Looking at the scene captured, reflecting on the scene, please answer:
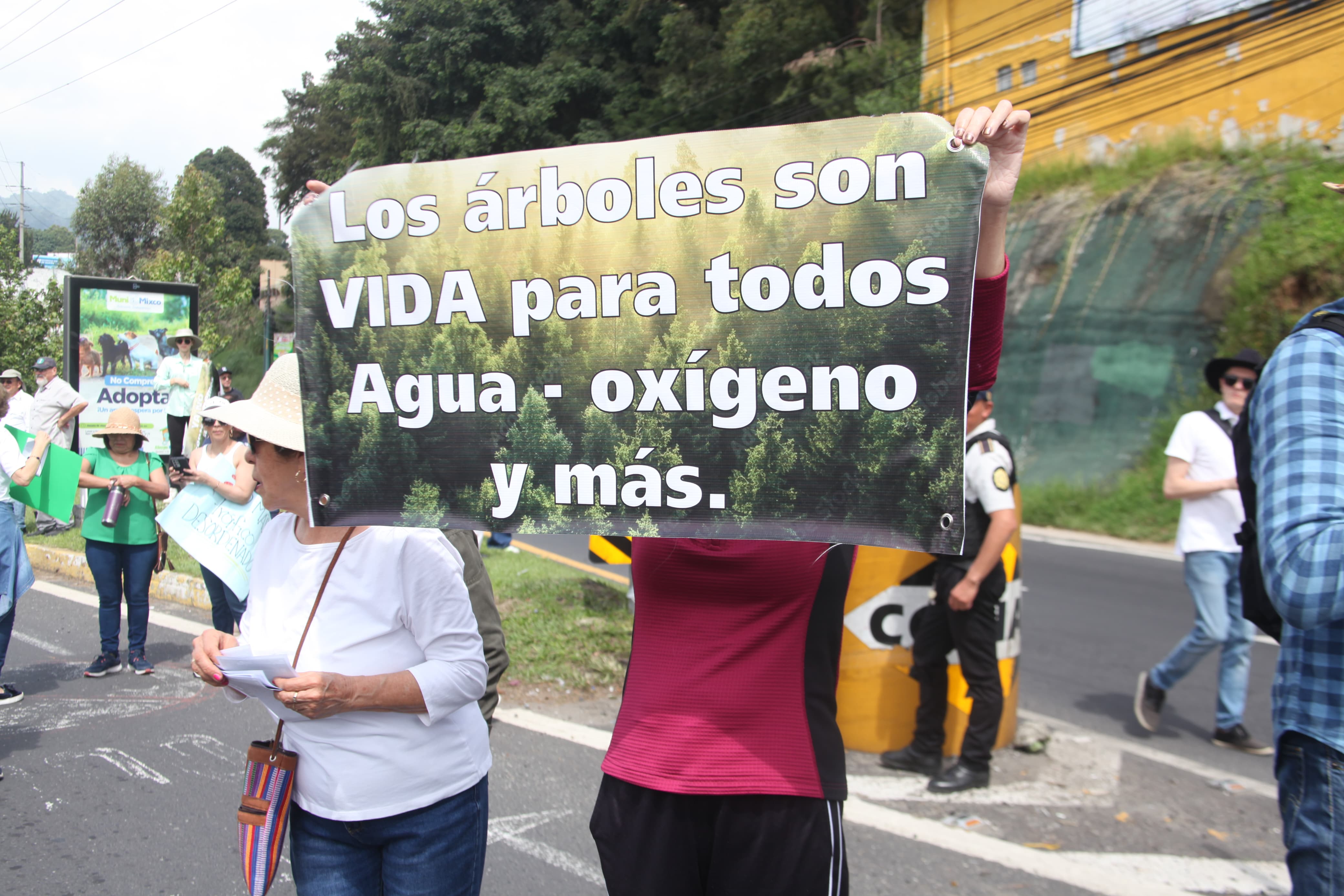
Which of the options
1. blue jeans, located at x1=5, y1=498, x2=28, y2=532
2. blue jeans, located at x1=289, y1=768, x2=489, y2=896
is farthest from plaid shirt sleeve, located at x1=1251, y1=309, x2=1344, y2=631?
blue jeans, located at x1=5, y1=498, x2=28, y2=532

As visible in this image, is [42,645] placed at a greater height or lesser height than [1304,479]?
lesser

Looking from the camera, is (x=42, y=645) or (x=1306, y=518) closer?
(x=1306, y=518)

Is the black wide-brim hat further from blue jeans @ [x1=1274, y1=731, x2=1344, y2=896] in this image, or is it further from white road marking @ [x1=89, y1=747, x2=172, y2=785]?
white road marking @ [x1=89, y1=747, x2=172, y2=785]

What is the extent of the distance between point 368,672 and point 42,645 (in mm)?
6237

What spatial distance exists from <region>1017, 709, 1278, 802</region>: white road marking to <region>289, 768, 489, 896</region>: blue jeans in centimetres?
387

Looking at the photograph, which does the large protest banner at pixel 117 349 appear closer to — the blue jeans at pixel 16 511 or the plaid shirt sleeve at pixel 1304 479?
the blue jeans at pixel 16 511

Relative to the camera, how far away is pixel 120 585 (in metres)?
6.45

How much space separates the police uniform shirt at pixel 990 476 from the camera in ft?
14.5


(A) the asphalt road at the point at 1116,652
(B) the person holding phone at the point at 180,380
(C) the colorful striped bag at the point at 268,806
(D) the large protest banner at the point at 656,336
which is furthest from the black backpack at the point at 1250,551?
(B) the person holding phone at the point at 180,380

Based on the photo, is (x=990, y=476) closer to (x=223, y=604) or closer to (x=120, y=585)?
(x=223, y=604)

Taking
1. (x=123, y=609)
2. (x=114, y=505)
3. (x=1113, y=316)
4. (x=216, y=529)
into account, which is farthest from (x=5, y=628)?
(x=1113, y=316)

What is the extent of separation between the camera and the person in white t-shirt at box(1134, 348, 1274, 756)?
524 centimetres

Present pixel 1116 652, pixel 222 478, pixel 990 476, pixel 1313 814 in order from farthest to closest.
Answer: pixel 1116 652, pixel 222 478, pixel 990 476, pixel 1313 814

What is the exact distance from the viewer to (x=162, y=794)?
4.43 metres
